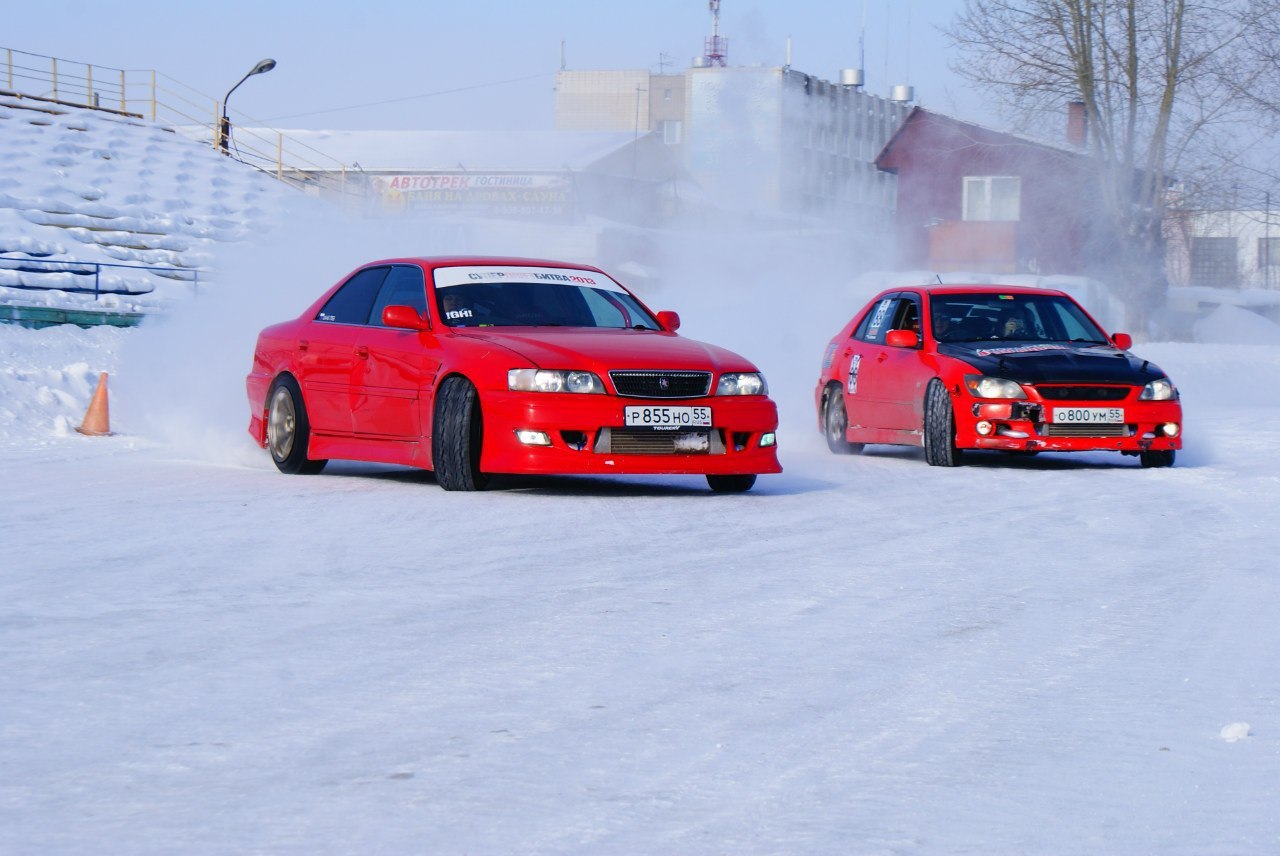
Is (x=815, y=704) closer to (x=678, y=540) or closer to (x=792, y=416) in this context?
(x=678, y=540)

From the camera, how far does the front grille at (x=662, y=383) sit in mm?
9906

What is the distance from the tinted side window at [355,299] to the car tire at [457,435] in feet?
4.69

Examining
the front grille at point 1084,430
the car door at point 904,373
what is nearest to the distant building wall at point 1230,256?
the car door at point 904,373

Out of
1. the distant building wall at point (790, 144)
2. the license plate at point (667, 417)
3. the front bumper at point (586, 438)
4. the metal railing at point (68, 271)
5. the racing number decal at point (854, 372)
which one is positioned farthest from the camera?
the distant building wall at point (790, 144)

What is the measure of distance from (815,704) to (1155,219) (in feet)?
124

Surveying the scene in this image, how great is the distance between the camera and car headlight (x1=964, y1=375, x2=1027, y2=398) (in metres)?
12.7

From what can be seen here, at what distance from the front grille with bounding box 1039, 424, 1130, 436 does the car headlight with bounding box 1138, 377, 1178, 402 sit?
0.26 metres

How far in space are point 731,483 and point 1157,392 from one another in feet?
12.2

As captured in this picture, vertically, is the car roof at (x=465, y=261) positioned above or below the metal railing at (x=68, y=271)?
below

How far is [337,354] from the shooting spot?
11.1 metres

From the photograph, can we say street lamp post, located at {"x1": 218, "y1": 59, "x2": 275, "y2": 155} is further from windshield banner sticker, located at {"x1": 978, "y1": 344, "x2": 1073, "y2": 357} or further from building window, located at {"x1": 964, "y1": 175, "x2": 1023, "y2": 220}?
windshield banner sticker, located at {"x1": 978, "y1": 344, "x2": 1073, "y2": 357}

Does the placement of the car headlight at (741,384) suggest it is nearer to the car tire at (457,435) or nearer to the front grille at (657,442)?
the front grille at (657,442)

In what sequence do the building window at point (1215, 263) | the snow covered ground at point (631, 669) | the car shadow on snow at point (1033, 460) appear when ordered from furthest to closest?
1. the building window at point (1215, 263)
2. the car shadow on snow at point (1033, 460)
3. the snow covered ground at point (631, 669)

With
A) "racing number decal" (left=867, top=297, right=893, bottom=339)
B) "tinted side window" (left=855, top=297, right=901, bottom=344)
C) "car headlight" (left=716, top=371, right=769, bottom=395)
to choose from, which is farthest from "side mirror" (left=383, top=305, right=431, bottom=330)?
"racing number decal" (left=867, top=297, right=893, bottom=339)
